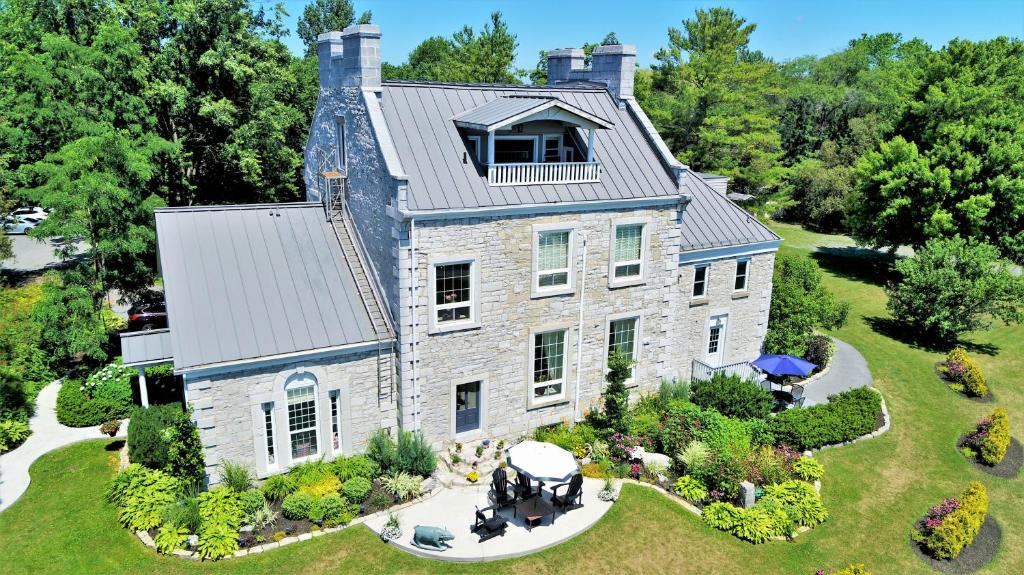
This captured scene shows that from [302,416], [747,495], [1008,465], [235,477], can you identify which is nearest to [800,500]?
[747,495]

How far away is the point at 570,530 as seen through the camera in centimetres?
1884

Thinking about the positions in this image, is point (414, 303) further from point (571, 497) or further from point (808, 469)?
point (808, 469)

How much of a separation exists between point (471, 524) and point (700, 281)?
584 inches

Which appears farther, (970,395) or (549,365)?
(970,395)

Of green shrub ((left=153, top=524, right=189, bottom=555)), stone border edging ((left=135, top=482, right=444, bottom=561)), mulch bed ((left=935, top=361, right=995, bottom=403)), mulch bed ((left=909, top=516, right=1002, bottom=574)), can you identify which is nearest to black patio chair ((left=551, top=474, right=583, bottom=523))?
stone border edging ((left=135, top=482, right=444, bottom=561))

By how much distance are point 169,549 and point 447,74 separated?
5979 centimetres

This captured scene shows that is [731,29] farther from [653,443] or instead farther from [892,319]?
[653,443]

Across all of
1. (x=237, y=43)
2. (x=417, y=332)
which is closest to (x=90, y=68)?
(x=237, y=43)

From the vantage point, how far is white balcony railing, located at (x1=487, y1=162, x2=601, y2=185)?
21.3 metres

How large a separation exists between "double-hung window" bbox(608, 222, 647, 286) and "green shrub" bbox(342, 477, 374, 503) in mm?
10768

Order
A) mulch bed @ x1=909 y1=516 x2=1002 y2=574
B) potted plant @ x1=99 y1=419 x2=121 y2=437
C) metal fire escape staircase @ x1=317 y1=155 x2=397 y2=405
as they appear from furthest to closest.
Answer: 1. potted plant @ x1=99 y1=419 x2=121 y2=437
2. metal fire escape staircase @ x1=317 y1=155 x2=397 y2=405
3. mulch bed @ x1=909 y1=516 x2=1002 y2=574

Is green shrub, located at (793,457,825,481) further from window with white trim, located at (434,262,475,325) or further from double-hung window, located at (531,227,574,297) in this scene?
window with white trim, located at (434,262,475,325)

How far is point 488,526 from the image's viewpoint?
18125mm

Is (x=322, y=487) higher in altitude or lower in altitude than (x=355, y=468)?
lower
